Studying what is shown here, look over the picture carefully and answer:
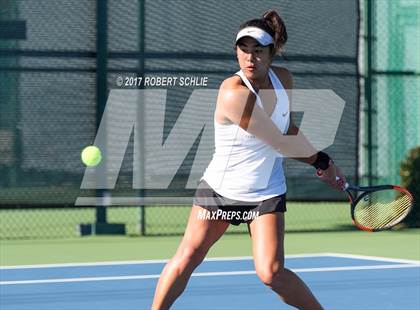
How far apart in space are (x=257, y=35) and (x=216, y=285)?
3143mm

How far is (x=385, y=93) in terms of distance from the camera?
1259cm

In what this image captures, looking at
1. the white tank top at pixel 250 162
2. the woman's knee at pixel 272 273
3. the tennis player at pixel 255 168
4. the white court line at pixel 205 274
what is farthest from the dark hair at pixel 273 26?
the white court line at pixel 205 274

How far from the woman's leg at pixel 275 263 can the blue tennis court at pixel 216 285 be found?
169 cm

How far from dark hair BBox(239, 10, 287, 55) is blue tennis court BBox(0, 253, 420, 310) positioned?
85.1 inches

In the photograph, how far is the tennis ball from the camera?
1115 centimetres

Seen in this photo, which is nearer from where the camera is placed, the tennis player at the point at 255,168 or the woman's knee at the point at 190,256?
the tennis player at the point at 255,168

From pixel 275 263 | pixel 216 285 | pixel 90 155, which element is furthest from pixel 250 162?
pixel 90 155

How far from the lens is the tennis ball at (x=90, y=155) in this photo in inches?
439

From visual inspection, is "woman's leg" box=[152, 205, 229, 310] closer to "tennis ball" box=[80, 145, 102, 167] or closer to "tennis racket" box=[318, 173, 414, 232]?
"tennis racket" box=[318, 173, 414, 232]

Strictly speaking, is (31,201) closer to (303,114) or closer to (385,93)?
(303,114)

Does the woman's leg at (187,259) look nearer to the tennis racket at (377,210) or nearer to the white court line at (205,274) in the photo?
the tennis racket at (377,210)

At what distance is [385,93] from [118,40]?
328 centimetres

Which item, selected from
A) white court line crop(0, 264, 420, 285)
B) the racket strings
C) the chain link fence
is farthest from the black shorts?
the chain link fence

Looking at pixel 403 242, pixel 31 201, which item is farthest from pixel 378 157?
pixel 31 201
